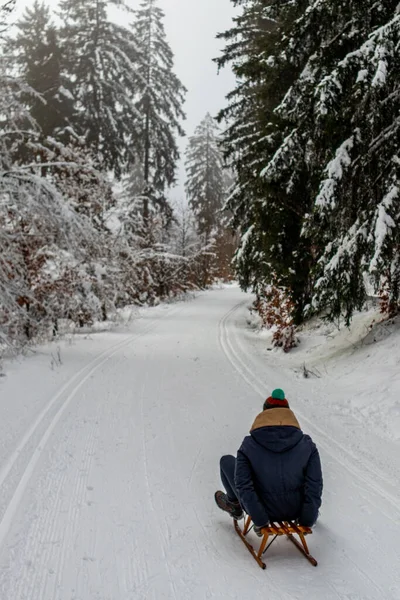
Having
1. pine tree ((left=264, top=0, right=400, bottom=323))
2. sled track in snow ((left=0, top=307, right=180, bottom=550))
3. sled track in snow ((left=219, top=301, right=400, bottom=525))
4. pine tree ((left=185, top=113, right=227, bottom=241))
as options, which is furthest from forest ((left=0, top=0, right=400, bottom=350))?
pine tree ((left=185, top=113, right=227, bottom=241))

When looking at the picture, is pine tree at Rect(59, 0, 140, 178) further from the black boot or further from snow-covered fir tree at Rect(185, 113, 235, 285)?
snow-covered fir tree at Rect(185, 113, 235, 285)

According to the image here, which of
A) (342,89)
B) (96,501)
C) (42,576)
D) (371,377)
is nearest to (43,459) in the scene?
(96,501)

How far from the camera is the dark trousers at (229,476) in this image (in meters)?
3.99

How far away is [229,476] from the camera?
403 cm

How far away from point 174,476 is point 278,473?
2.01m

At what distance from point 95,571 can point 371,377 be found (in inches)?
247

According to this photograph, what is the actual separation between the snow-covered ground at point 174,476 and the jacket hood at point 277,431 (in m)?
1.00

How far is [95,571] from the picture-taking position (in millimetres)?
3449

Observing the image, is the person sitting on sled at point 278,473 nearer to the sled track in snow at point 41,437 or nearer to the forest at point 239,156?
the sled track in snow at point 41,437

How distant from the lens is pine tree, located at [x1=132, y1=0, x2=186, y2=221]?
2609 centimetres

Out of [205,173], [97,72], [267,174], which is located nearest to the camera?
[267,174]

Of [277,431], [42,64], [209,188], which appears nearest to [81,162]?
[42,64]

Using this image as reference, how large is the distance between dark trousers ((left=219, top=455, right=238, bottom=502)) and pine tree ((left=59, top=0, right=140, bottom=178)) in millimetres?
18809

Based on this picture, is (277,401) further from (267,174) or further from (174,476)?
(267,174)
